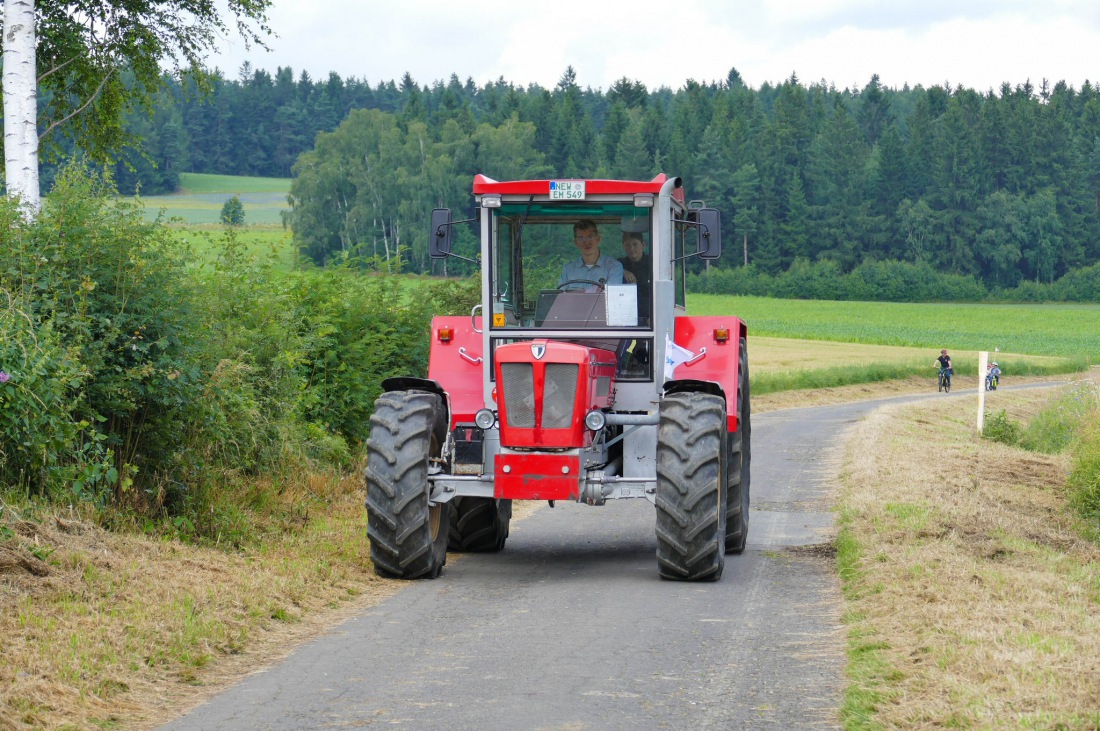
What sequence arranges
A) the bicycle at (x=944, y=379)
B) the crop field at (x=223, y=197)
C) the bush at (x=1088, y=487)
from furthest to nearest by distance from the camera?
1. the crop field at (x=223, y=197)
2. the bicycle at (x=944, y=379)
3. the bush at (x=1088, y=487)

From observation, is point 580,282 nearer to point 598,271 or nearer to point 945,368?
point 598,271

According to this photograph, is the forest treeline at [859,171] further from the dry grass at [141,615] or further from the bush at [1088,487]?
the dry grass at [141,615]

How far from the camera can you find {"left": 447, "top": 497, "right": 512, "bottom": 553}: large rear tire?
11.1 metres

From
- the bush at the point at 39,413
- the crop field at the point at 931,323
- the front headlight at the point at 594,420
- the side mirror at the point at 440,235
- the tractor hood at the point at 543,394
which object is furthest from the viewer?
the crop field at the point at 931,323

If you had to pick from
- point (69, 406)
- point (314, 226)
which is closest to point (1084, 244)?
point (314, 226)

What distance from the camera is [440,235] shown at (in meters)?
10.2

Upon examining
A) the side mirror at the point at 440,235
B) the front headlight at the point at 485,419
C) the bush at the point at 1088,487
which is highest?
the side mirror at the point at 440,235

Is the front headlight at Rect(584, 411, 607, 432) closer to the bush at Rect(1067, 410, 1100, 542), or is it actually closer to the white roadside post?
the bush at Rect(1067, 410, 1100, 542)

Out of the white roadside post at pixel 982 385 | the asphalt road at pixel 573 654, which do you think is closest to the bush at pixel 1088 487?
the asphalt road at pixel 573 654

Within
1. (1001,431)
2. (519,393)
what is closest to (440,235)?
(519,393)

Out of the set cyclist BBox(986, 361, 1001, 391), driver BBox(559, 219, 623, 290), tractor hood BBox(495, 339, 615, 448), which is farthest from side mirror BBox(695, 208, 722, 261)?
cyclist BBox(986, 361, 1001, 391)

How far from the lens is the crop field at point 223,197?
97812 mm

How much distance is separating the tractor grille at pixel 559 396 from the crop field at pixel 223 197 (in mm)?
82514

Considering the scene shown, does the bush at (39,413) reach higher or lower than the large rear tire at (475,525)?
higher
